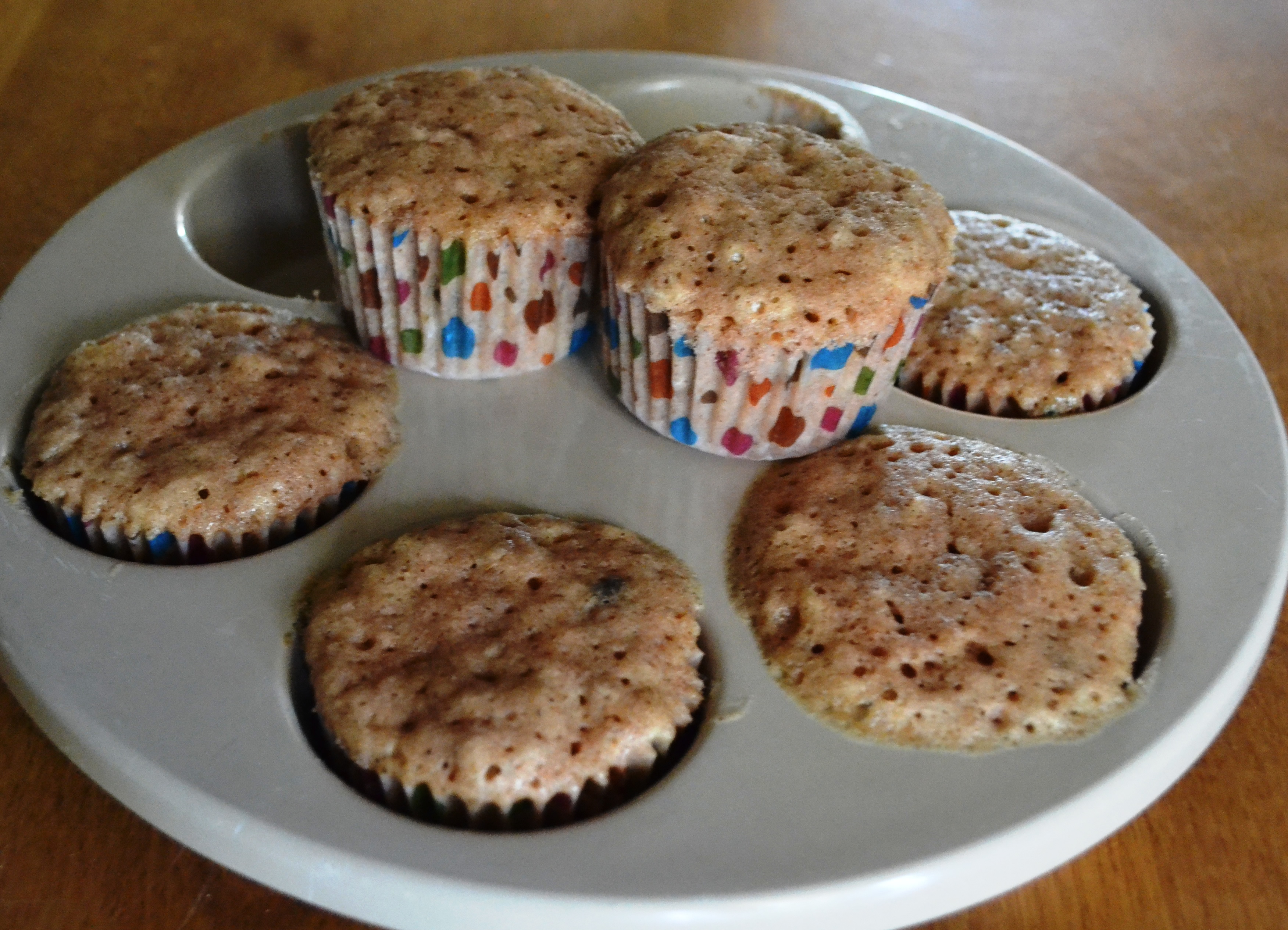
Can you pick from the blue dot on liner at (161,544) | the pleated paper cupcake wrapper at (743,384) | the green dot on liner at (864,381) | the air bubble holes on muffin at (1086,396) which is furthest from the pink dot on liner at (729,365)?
the blue dot on liner at (161,544)

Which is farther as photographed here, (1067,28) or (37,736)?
(1067,28)

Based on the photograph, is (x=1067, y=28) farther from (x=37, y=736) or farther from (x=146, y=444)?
(x=37, y=736)

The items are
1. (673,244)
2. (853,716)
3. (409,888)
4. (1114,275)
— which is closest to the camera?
(409,888)

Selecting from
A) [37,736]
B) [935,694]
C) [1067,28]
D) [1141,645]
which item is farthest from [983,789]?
[1067,28]

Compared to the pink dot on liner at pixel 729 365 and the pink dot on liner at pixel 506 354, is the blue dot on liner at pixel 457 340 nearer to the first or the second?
the pink dot on liner at pixel 506 354

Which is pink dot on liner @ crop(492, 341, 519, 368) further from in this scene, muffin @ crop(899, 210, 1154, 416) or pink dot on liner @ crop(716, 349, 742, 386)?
muffin @ crop(899, 210, 1154, 416)

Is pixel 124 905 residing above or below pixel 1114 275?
below

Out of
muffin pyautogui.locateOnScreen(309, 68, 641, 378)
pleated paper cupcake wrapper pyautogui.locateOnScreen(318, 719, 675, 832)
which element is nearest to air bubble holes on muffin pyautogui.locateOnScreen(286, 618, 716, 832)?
pleated paper cupcake wrapper pyautogui.locateOnScreen(318, 719, 675, 832)
